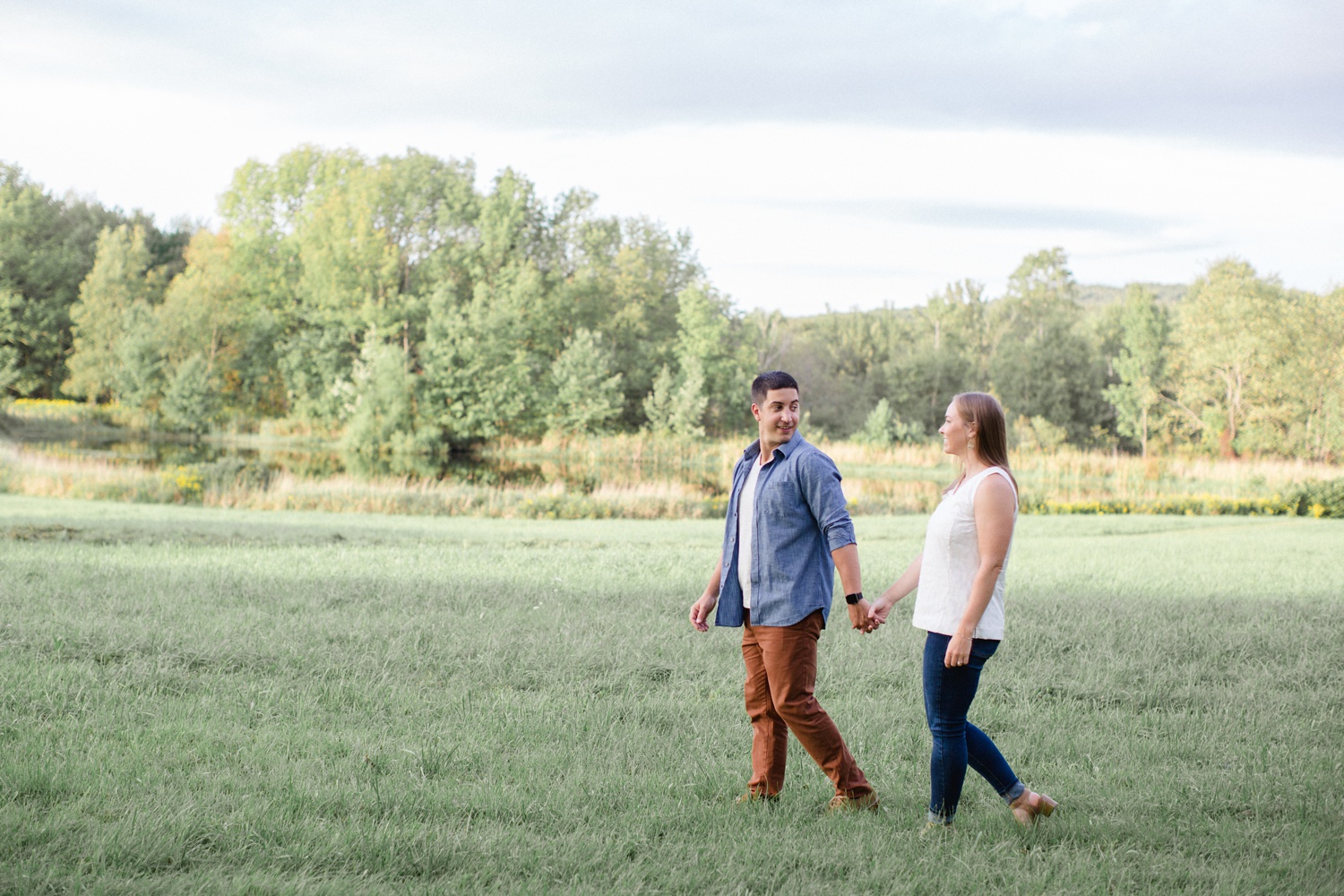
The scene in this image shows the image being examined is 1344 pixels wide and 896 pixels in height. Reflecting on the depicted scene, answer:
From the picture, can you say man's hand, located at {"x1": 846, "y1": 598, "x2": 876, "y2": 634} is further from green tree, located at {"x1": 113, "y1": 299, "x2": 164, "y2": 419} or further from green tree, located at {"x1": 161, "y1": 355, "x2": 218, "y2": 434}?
green tree, located at {"x1": 113, "y1": 299, "x2": 164, "y2": 419}

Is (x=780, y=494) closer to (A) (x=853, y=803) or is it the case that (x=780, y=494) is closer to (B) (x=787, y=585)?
(B) (x=787, y=585)

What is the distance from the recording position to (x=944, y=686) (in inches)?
150

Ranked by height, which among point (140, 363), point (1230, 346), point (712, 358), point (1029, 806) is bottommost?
point (1029, 806)

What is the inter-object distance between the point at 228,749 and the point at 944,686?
126 inches

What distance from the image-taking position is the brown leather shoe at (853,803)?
408cm

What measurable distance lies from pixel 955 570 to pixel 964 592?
0.30ft

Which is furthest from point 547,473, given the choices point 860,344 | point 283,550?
point 860,344

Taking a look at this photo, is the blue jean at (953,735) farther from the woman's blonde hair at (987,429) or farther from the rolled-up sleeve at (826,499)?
the woman's blonde hair at (987,429)

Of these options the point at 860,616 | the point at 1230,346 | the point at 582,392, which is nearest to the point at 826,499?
the point at 860,616

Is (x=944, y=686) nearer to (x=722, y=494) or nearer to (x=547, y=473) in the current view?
(x=722, y=494)

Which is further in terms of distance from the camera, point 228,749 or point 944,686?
point 228,749

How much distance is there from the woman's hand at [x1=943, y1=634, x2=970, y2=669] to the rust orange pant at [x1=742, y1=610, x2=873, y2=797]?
21.9 inches

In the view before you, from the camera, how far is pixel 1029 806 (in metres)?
4.03

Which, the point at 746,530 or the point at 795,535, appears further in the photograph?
the point at 746,530
